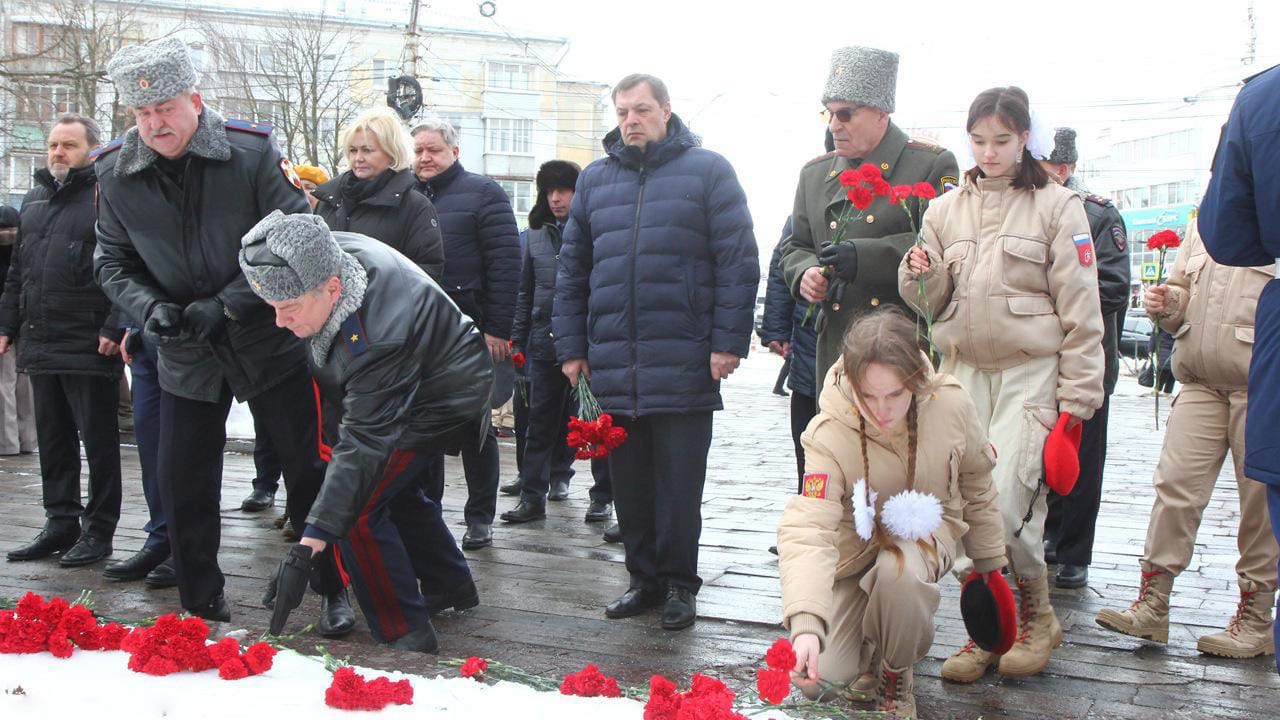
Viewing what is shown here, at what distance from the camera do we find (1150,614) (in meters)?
4.32

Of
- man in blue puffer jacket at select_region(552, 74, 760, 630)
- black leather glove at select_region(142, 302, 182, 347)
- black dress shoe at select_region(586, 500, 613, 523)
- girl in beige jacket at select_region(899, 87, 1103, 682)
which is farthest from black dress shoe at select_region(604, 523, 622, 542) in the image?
black leather glove at select_region(142, 302, 182, 347)

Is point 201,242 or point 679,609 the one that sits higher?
point 201,242

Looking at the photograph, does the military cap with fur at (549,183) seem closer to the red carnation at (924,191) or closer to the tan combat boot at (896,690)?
the red carnation at (924,191)

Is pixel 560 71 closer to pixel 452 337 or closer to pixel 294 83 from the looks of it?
pixel 294 83

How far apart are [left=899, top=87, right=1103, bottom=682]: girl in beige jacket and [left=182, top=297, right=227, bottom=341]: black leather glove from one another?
2.34 m

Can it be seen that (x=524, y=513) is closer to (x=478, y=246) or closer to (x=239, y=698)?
(x=478, y=246)

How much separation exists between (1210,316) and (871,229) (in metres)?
1.23

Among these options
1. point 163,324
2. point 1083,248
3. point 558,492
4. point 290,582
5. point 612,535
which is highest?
point 1083,248

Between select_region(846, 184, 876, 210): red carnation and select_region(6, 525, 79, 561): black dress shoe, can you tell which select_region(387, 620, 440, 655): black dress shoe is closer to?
select_region(846, 184, 876, 210): red carnation

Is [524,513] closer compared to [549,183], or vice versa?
[524,513]

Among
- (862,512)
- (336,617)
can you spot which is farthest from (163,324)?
(862,512)

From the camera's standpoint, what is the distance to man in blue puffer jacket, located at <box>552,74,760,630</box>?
470cm

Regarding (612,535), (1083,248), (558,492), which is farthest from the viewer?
(558,492)

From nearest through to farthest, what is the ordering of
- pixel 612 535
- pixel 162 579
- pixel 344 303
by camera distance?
pixel 344 303 → pixel 162 579 → pixel 612 535
